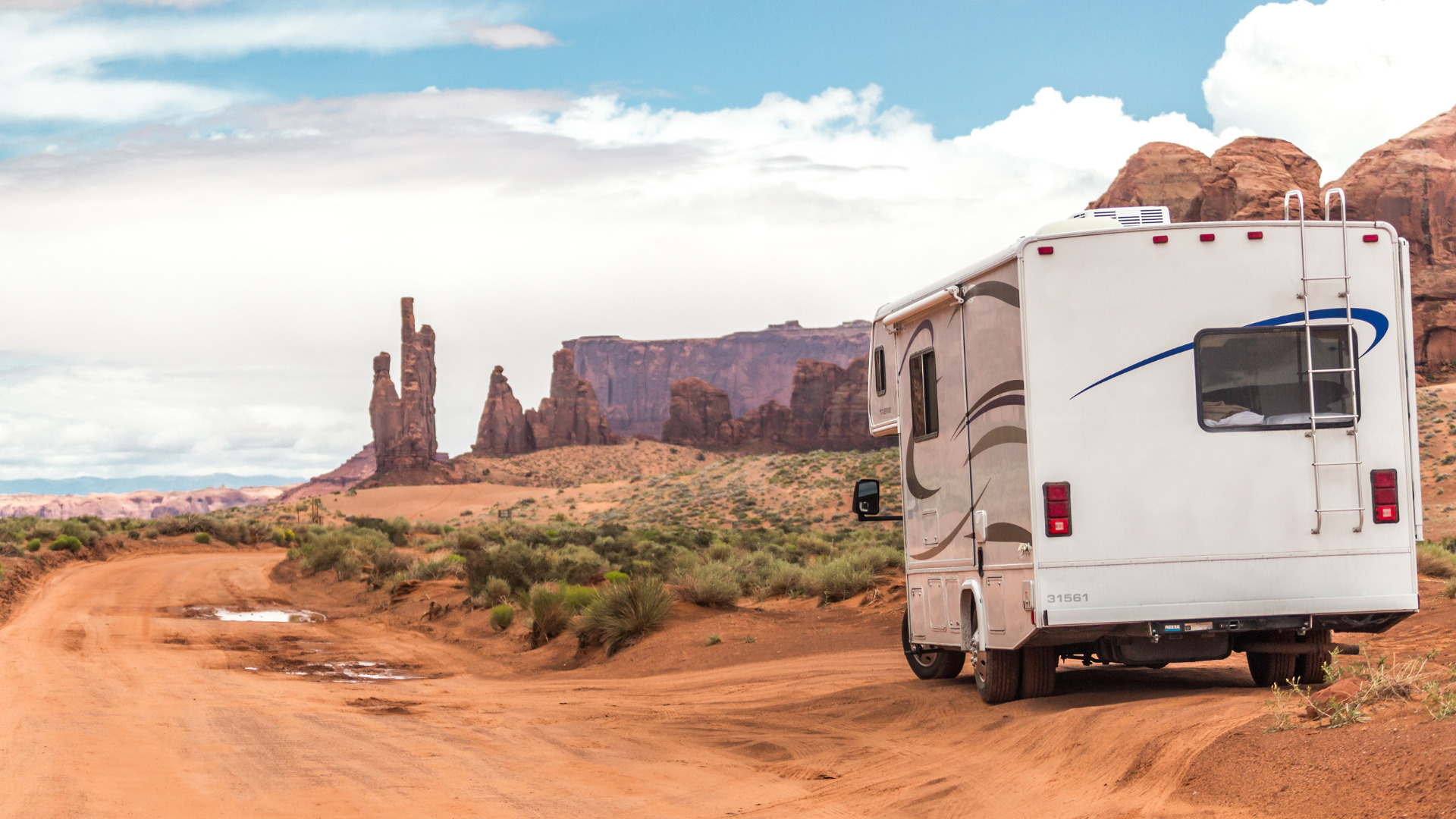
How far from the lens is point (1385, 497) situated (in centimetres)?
803

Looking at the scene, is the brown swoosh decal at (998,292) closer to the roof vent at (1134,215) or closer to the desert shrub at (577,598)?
the roof vent at (1134,215)

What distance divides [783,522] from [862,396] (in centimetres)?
7500

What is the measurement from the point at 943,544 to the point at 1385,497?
3404 mm

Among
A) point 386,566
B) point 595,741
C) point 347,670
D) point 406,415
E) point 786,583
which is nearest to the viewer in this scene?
point 595,741

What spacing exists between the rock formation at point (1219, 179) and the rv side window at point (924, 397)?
71987mm

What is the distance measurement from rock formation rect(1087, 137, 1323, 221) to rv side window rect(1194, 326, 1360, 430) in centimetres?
7341

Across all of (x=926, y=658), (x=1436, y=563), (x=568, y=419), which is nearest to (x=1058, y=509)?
(x=926, y=658)

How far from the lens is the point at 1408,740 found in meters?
5.51

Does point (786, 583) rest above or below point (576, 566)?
below

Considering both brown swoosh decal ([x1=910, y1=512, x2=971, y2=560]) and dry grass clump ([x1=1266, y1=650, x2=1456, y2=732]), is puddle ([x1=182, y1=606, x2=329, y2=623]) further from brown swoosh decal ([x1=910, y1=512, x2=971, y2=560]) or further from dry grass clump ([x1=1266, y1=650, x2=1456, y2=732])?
dry grass clump ([x1=1266, y1=650, x2=1456, y2=732])

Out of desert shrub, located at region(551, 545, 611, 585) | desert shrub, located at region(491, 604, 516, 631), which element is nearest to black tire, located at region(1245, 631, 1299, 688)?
desert shrub, located at region(491, 604, 516, 631)

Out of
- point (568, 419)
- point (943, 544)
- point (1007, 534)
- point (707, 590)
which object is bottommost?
point (707, 590)

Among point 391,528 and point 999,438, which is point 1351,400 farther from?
point 391,528

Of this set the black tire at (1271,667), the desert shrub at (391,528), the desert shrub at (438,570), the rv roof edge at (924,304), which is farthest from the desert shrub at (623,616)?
the desert shrub at (391,528)
